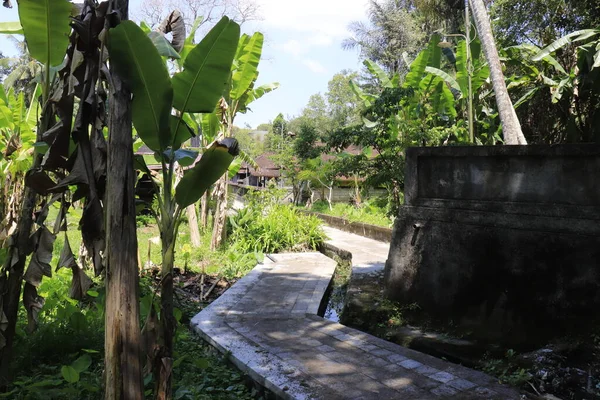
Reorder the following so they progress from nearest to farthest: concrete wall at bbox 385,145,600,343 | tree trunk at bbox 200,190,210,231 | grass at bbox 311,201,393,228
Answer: concrete wall at bbox 385,145,600,343 < tree trunk at bbox 200,190,210,231 < grass at bbox 311,201,393,228

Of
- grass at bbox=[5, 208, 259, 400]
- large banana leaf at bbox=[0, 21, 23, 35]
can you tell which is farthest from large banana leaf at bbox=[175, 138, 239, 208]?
large banana leaf at bbox=[0, 21, 23, 35]

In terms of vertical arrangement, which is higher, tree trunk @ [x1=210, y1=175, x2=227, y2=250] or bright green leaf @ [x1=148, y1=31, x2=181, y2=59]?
bright green leaf @ [x1=148, y1=31, x2=181, y2=59]

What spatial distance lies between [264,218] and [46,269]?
7498 millimetres

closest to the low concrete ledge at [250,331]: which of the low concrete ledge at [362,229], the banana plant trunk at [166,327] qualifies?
the banana plant trunk at [166,327]

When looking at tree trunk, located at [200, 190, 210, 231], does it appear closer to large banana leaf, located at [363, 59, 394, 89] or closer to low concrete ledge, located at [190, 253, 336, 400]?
low concrete ledge, located at [190, 253, 336, 400]

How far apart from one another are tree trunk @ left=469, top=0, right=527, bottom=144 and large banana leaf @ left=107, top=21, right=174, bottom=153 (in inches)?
217

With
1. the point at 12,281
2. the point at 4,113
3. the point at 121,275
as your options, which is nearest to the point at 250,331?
the point at 12,281

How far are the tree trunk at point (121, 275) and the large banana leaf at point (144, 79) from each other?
0.97ft

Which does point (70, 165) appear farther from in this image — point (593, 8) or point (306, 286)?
point (593, 8)

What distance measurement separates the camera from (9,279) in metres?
2.86

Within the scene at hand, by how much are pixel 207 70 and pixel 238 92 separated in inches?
235

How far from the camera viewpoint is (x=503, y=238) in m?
4.38

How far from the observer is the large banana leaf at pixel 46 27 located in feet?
9.25

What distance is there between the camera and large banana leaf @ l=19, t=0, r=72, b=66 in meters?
2.82
